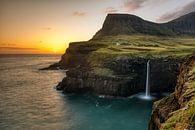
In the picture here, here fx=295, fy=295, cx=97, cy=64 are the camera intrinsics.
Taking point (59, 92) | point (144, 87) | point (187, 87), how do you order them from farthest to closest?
1. point (59, 92)
2. point (144, 87)
3. point (187, 87)

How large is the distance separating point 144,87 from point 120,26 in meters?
108

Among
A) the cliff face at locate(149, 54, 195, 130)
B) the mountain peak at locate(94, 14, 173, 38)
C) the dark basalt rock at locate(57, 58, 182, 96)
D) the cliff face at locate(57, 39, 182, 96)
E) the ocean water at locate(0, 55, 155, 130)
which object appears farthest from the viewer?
the mountain peak at locate(94, 14, 173, 38)

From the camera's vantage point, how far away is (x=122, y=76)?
279 feet

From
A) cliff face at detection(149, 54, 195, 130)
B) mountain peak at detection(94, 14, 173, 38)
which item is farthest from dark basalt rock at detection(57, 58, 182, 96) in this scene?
mountain peak at detection(94, 14, 173, 38)

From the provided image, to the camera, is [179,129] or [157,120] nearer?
[179,129]

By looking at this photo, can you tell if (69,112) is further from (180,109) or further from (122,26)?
(122,26)

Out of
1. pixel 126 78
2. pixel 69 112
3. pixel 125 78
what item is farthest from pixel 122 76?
pixel 69 112

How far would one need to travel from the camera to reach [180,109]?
21250mm

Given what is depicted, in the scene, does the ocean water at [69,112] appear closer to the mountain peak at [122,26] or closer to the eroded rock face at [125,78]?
the eroded rock face at [125,78]

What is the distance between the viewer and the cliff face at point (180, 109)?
59.2 ft

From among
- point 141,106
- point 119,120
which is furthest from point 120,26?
point 119,120

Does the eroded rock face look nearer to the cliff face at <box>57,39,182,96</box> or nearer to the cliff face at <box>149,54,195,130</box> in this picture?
the cliff face at <box>57,39,182,96</box>

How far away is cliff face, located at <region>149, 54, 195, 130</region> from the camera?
18.0m

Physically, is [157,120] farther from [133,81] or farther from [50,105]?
[133,81]
